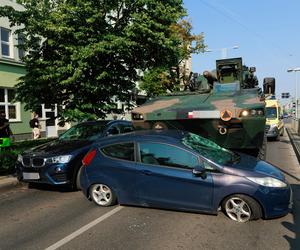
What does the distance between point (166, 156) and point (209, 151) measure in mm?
750

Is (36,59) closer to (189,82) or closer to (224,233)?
(189,82)

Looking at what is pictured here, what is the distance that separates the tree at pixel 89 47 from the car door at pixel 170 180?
563 centimetres

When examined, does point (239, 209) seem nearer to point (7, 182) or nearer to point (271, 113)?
point (7, 182)

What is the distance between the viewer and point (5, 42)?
22.3 m

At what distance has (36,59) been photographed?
40.9 feet

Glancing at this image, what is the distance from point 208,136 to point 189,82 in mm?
3276

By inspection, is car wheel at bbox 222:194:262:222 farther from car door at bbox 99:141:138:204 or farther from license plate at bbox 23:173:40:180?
license plate at bbox 23:173:40:180

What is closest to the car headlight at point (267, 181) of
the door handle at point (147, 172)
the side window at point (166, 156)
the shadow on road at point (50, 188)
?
the side window at point (166, 156)

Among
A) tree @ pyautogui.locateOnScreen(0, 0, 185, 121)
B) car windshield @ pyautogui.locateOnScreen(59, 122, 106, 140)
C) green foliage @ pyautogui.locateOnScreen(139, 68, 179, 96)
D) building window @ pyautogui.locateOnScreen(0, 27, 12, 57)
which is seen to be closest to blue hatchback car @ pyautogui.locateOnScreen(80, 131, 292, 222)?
car windshield @ pyautogui.locateOnScreen(59, 122, 106, 140)

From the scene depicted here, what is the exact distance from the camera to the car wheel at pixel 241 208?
5.73 m

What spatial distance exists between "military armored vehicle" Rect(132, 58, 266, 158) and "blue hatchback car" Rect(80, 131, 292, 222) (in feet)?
4.94

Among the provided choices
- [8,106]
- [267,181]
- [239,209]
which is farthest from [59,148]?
[8,106]

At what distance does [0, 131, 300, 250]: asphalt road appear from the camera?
199 inches

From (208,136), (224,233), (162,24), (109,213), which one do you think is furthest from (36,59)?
(224,233)
